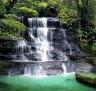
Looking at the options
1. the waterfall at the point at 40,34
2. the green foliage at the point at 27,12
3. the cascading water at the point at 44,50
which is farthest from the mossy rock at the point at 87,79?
the green foliage at the point at 27,12

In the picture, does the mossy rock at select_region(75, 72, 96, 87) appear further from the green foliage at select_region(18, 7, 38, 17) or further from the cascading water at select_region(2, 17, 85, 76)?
the green foliage at select_region(18, 7, 38, 17)

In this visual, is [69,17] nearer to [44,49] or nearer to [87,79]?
[44,49]

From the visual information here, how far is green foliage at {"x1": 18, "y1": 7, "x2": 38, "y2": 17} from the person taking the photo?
22992 mm

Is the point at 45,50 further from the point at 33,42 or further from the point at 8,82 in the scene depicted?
the point at 8,82

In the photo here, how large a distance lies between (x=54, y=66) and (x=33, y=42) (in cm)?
377

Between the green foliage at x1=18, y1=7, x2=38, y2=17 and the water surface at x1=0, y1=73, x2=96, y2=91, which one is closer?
the water surface at x1=0, y1=73, x2=96, y2=91

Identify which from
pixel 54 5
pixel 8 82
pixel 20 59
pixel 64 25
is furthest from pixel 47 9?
pixel 8 82

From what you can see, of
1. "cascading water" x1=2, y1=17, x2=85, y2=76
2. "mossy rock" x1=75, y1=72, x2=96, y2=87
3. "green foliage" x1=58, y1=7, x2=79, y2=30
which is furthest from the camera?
"green foliage" x1=58, y1=7, x2=79, y2=30

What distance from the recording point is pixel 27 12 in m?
23.2

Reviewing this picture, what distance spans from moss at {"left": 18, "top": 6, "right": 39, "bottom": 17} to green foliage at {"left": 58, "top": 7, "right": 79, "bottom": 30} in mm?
2370

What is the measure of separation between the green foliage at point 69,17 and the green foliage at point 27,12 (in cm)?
237

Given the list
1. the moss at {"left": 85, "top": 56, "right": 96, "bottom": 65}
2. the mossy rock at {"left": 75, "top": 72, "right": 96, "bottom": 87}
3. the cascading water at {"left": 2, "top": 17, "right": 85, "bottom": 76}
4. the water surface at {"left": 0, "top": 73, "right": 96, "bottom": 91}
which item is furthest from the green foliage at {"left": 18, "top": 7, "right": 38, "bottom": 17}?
the mossy rock at {"left": 75, "top": 72, "right": 96, "bottom": 87}

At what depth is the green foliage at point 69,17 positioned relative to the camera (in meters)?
22.0

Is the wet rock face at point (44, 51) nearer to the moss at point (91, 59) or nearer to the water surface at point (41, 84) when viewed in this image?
the moss at point (91, 59)
